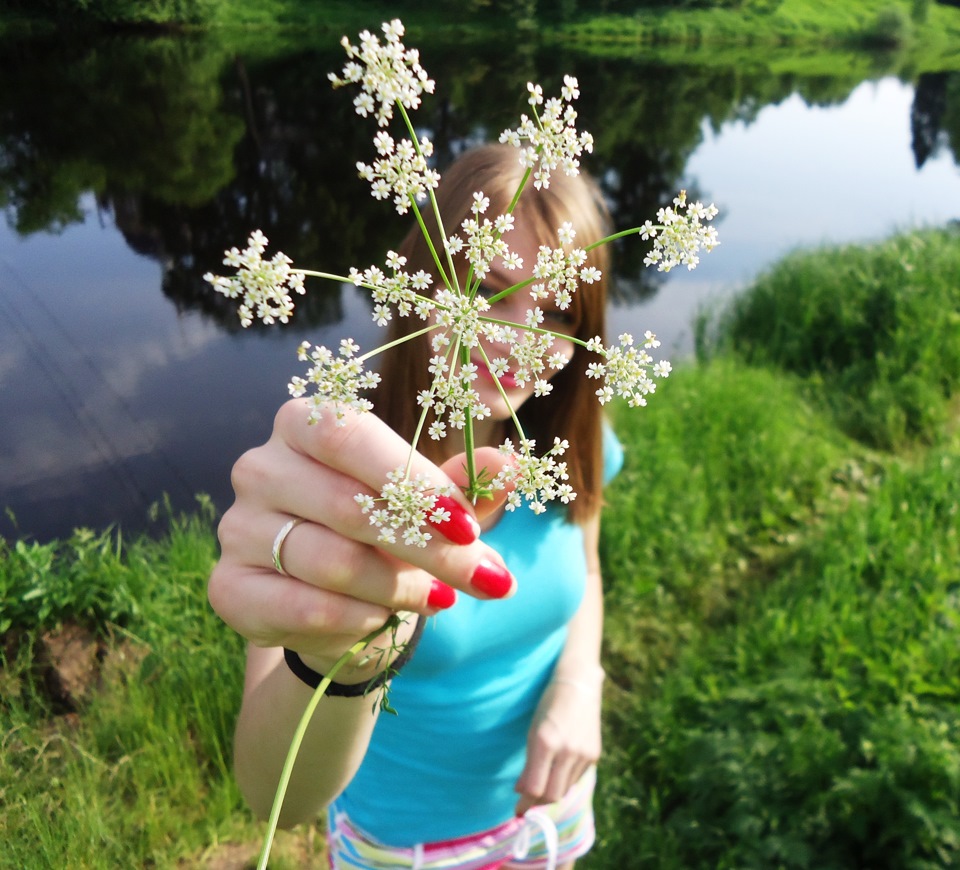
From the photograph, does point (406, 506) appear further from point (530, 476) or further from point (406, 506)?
point (530, 476)

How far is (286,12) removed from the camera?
32.3 metres

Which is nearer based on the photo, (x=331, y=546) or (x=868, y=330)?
(x=331, y=546)

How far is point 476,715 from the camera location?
2.57 metres

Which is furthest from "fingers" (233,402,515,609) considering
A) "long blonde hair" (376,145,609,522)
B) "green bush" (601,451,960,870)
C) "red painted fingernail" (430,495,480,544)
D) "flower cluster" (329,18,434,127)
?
"green bush" (601,451,960,870)

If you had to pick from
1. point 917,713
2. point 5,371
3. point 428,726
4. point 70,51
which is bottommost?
point 5,371

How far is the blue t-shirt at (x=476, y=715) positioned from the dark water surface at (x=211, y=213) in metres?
5.56

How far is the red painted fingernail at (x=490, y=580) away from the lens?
1.17 metres

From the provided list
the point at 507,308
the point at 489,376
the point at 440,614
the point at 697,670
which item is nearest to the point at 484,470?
the point at 489,376

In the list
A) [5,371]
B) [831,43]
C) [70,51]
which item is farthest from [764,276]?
[831,43]

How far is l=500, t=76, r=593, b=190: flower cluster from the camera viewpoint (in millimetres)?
965

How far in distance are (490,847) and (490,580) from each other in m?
2.01

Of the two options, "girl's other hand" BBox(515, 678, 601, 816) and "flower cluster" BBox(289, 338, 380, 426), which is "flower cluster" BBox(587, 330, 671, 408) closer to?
"flower cluster" BBox(289, 338, 380, 426)

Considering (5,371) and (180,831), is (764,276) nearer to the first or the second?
(180,831)

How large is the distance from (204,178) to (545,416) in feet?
56.4
